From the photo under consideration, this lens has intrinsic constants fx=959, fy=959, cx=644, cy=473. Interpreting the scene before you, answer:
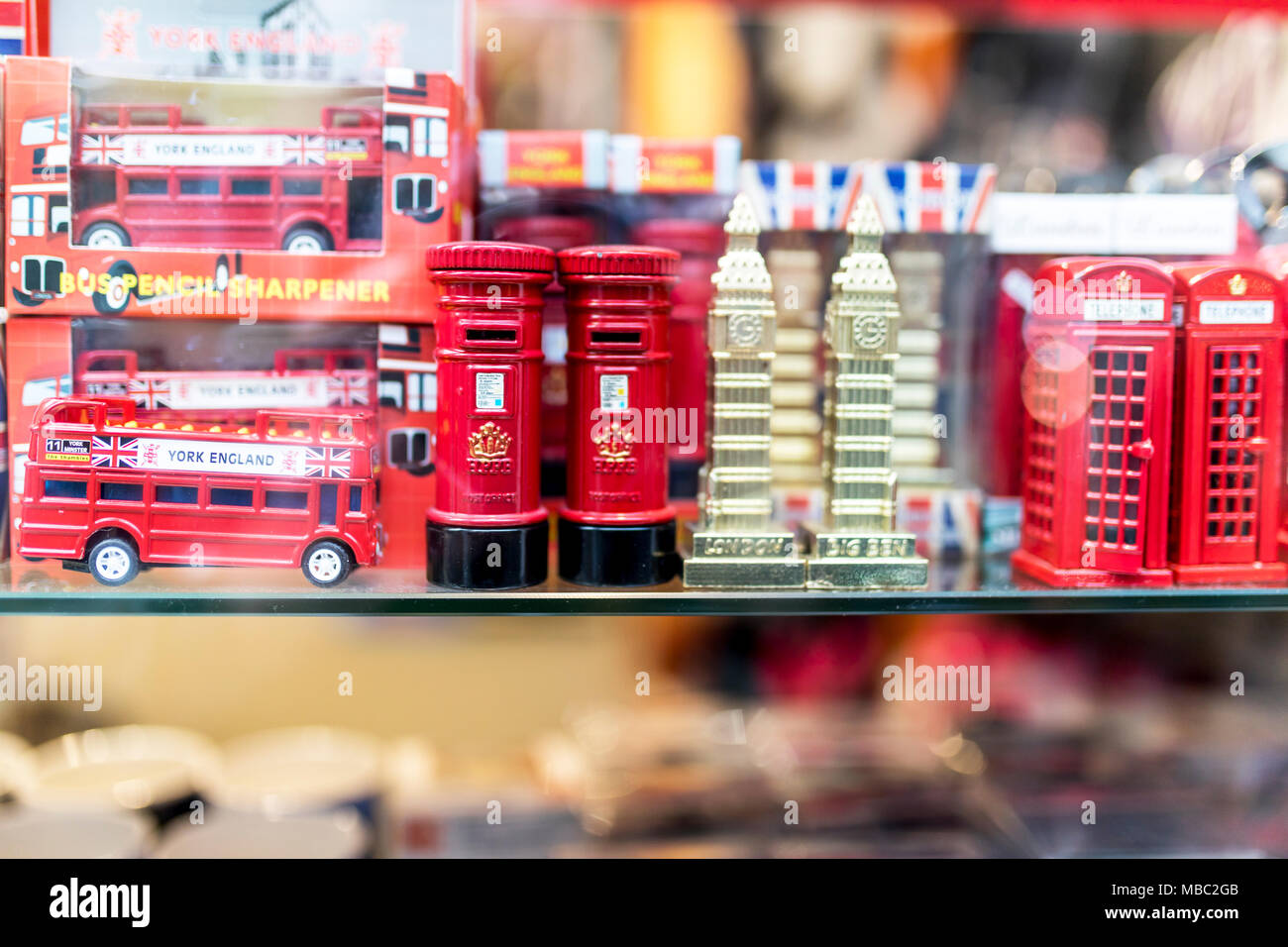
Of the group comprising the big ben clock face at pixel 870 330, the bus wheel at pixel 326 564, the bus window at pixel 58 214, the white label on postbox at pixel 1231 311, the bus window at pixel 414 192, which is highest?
the bus window at pixel 414 192

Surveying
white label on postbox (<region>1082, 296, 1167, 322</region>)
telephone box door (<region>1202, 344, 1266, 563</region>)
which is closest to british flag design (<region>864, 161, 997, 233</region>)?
white label on postbox (<region>1082, 296, 1167, 322</region>)

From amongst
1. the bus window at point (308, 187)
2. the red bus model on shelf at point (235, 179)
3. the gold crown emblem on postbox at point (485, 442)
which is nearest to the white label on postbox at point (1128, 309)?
the gold crown emblem on postbox at point (485, 442)

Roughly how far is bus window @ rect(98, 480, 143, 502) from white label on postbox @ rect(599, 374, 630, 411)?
0.96m

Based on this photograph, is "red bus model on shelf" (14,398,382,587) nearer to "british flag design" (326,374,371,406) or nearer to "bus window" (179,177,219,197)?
"british flag design" (326,374,371,406)

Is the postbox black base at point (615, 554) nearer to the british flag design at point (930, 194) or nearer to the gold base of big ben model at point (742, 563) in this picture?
the gold base of big ben model at point (742, 563)

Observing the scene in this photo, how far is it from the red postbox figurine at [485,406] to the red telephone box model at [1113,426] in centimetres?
113

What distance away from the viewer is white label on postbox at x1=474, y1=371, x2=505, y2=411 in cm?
191

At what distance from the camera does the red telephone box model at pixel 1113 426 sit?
79.2 inches

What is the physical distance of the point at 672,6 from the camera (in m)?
2.52

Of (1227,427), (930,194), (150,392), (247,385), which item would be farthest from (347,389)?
(1227,427)

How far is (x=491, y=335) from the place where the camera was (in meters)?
1.91
